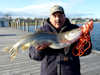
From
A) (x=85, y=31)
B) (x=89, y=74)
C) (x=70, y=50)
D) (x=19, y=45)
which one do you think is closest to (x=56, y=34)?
(x=70, y=50)

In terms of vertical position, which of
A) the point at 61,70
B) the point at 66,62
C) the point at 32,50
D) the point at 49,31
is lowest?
the point at 61,70

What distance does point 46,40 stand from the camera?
2568 millimetres

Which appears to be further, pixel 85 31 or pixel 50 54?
pixel 50 54

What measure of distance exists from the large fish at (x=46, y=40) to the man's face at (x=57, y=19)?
22 centimetres

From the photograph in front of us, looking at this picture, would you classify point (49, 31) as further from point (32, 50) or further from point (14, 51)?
point (14, 51)

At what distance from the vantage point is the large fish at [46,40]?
8.09 ft

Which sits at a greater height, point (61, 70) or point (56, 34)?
point (56, 34)

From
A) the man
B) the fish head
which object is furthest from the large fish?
the man

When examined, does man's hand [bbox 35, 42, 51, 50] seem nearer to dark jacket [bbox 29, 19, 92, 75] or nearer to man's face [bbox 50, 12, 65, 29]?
dark jacket [bbox 29, 19, 92, 75]

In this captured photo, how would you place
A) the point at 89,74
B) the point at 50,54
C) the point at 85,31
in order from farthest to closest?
the point at 89,74 < the point at 50,54 < the point at 85,31

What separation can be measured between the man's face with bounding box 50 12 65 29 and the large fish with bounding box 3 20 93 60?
8.6 inches

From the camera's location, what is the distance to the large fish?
246 cm

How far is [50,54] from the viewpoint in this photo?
2.69 meters

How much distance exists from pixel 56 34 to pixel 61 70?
741mm
